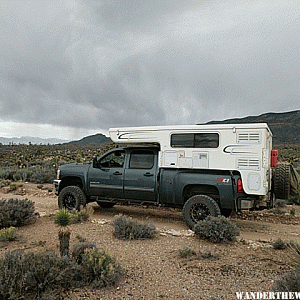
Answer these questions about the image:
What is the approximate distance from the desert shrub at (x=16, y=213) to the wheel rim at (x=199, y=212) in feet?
13.8

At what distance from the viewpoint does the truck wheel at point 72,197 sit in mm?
9359

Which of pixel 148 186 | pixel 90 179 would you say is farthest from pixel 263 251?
pixel 90 179

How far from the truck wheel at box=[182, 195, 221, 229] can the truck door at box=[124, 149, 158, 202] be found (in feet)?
3.46

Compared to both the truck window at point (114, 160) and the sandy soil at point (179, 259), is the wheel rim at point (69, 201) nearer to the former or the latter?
the sandy soil at point (179, 259)

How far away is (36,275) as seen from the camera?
4.18 meters

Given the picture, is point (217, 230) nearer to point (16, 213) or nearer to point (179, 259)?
point (179, 259)

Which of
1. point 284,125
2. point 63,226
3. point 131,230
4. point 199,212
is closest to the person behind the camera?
point 63,226

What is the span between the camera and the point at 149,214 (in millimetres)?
10086

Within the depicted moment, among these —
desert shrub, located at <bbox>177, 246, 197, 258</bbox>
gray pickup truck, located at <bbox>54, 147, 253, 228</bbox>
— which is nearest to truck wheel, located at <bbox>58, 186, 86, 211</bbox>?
gray pickup truck, located at <bbox>54, 147, 253, 228</bbox>

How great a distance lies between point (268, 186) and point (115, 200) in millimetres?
4257

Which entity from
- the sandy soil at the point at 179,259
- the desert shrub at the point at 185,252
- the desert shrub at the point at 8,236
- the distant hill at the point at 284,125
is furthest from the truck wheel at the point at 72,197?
the distant hill at the point at 284,125

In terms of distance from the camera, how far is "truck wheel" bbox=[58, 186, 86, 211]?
9359mm

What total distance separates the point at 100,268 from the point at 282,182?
17.1ft

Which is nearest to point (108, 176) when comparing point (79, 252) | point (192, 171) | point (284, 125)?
point (192, 171)
